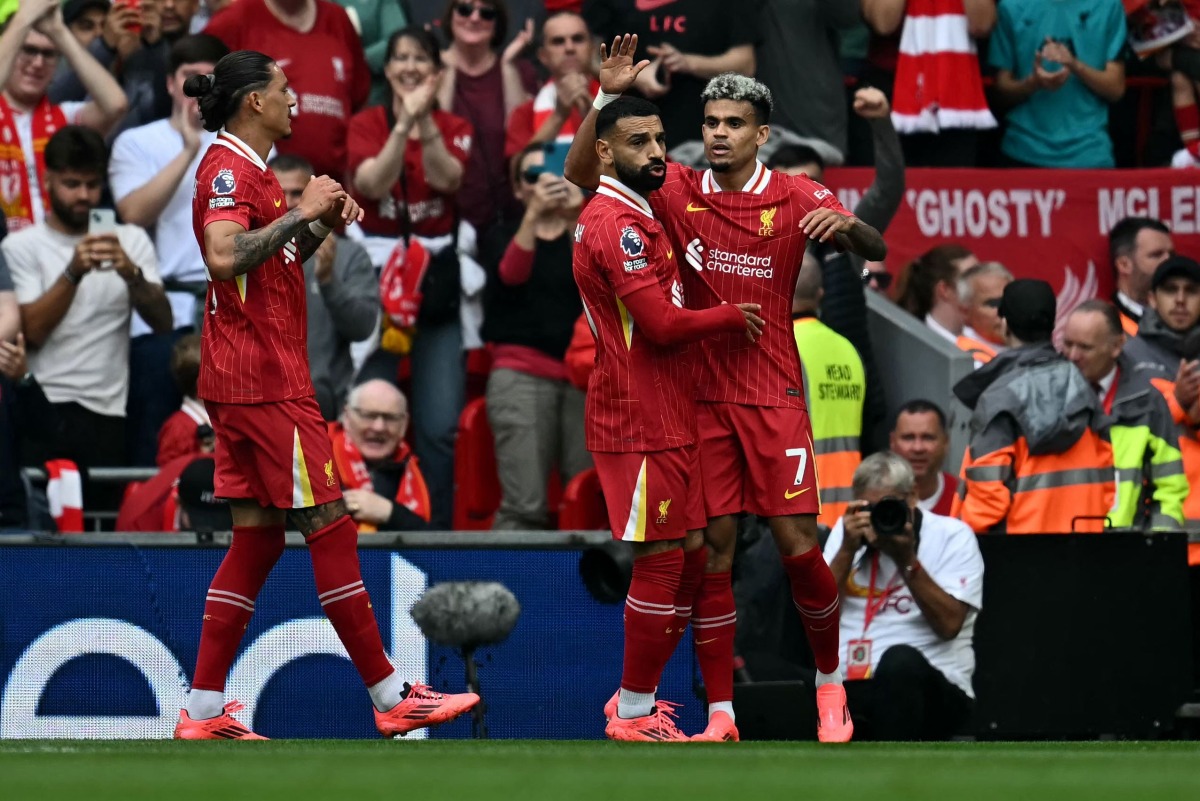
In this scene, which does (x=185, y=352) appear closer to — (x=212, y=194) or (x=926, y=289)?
(x=212, y=194)

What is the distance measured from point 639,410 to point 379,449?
2649 mm

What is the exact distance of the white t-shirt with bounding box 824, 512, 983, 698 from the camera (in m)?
8.62

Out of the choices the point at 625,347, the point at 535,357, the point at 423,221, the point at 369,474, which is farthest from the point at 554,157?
the point at 625,347

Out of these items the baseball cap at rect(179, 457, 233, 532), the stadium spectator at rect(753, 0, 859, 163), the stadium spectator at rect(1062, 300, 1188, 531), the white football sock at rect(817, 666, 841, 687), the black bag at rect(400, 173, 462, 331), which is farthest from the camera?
the stadium spectator at rect(753, 0, 859, 163)

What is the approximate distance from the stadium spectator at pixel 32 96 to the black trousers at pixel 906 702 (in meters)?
5.09

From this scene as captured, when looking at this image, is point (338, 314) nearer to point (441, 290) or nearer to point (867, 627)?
point (441, 290)

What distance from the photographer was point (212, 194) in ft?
23.8

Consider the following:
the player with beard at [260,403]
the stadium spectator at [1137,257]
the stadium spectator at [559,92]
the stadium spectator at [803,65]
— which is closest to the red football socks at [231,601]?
the player with beard at [260,403]

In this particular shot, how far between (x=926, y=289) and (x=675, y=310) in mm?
4290

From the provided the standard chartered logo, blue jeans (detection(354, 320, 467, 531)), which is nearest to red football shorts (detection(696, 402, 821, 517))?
the standard chartered logo

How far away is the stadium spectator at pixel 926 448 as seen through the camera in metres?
9.85

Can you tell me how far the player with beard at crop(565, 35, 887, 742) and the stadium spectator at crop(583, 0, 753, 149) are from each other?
11.9 ft

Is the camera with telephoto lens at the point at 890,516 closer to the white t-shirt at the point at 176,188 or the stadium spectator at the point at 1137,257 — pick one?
the stadium spectator at the point at 1137,257

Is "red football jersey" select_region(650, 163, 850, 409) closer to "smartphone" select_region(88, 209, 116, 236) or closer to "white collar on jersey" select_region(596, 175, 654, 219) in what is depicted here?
"white collar on jersey" select_region(596, 175, 654, 219)
